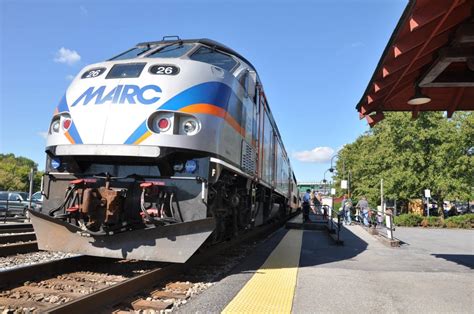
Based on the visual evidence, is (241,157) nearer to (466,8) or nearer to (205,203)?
(205,203)

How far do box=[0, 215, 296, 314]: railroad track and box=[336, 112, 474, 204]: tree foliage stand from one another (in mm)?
29649

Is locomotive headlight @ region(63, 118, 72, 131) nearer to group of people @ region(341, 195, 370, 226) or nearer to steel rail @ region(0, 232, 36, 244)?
steel rail @ region(0, 232, 36, 244)

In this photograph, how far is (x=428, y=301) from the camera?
5379 millimetres

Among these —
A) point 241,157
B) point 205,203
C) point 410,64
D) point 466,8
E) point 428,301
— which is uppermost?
point 466,8

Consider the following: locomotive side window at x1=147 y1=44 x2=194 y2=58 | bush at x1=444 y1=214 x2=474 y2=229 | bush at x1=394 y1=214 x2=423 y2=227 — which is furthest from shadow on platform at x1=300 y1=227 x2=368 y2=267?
bush at x1=444 y1=214 x2=474 y2=229

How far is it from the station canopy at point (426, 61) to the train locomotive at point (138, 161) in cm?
256

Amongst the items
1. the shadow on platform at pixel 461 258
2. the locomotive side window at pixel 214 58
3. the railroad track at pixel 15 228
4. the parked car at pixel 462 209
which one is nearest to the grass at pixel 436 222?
the shadow on platform at pixel 461 258

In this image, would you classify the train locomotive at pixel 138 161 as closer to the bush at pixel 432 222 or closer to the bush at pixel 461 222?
the bush at pixel 432 222

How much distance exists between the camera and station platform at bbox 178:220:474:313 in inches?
195

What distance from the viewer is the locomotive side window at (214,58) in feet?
23.7

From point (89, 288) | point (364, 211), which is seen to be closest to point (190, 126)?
point (89, 288)

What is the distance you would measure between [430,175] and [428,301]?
2976 centimetres

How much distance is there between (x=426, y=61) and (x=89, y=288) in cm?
585

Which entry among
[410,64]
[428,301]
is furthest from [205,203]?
[410,64]
